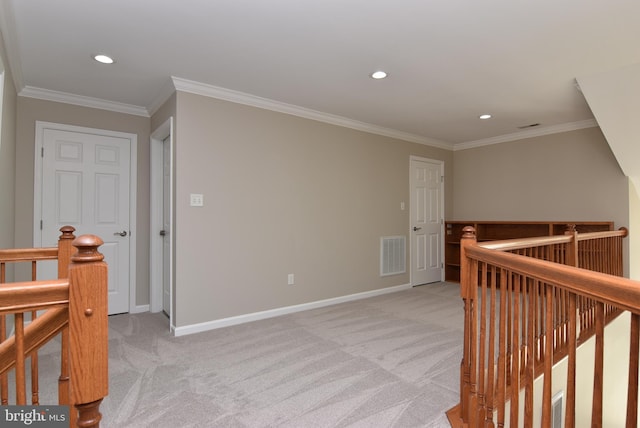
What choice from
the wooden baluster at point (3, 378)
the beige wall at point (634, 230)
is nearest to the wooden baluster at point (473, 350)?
the wooden baluster at point (3, 378)

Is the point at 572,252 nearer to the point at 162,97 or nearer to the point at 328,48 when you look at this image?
the point at 328,48

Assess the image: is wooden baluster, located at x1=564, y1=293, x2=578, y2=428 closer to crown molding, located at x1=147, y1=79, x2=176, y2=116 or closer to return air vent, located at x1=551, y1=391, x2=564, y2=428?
return air vent, located at x1=551, y1=391, x2=564, y2=428

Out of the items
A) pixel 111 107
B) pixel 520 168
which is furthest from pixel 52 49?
pixel 520 168

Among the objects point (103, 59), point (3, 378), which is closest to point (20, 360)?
point (3, 378)

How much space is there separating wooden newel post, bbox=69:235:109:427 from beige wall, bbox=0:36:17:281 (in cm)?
235

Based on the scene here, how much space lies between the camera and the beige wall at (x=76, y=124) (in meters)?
3.17

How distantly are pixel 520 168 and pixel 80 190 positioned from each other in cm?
569

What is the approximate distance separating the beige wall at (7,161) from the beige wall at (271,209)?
1.18 meters

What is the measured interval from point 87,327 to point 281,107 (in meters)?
→ 3.23

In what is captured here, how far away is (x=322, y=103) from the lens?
3.66m

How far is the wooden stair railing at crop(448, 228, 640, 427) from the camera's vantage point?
0.77 meters

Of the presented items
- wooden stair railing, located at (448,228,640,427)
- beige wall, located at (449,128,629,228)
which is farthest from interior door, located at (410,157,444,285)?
wooden stair railing, located at (448,228,640,427)

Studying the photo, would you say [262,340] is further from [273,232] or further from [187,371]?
[273,232]

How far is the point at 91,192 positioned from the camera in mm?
3516
